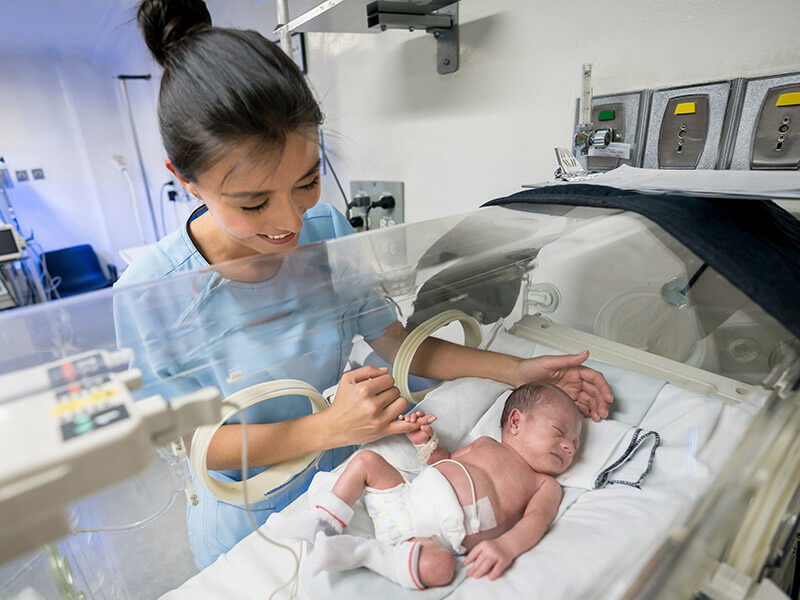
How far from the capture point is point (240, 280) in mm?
708

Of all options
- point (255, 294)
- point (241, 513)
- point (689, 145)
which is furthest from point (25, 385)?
point (689, 145)

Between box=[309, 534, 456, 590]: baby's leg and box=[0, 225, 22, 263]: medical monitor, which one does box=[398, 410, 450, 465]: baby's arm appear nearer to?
box=[309, 534, 456, 590]: baby's leg

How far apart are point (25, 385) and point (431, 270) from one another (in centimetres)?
63

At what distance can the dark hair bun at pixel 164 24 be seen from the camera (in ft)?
2.48

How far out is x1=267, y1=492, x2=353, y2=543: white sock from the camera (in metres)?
0.77

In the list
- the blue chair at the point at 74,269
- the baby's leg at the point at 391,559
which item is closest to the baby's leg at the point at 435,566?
the baby's leg at the point at 391,559

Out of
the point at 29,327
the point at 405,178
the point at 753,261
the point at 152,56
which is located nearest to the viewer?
the point at 29,327

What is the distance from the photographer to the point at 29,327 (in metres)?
0.55

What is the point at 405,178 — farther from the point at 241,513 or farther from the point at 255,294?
the point at 241,513

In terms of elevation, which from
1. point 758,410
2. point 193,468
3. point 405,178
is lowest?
point 193,468

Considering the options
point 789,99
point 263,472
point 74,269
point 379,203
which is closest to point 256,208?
point 263,472

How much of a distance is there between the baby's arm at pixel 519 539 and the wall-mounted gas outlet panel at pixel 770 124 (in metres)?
0.83

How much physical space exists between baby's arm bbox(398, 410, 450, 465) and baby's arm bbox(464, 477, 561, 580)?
0.73 ft

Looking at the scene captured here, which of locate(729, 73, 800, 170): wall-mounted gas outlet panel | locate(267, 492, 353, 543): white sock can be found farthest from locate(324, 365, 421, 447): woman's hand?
locate(729, 73, 800, 170): wall-mounted gas outlet panel
